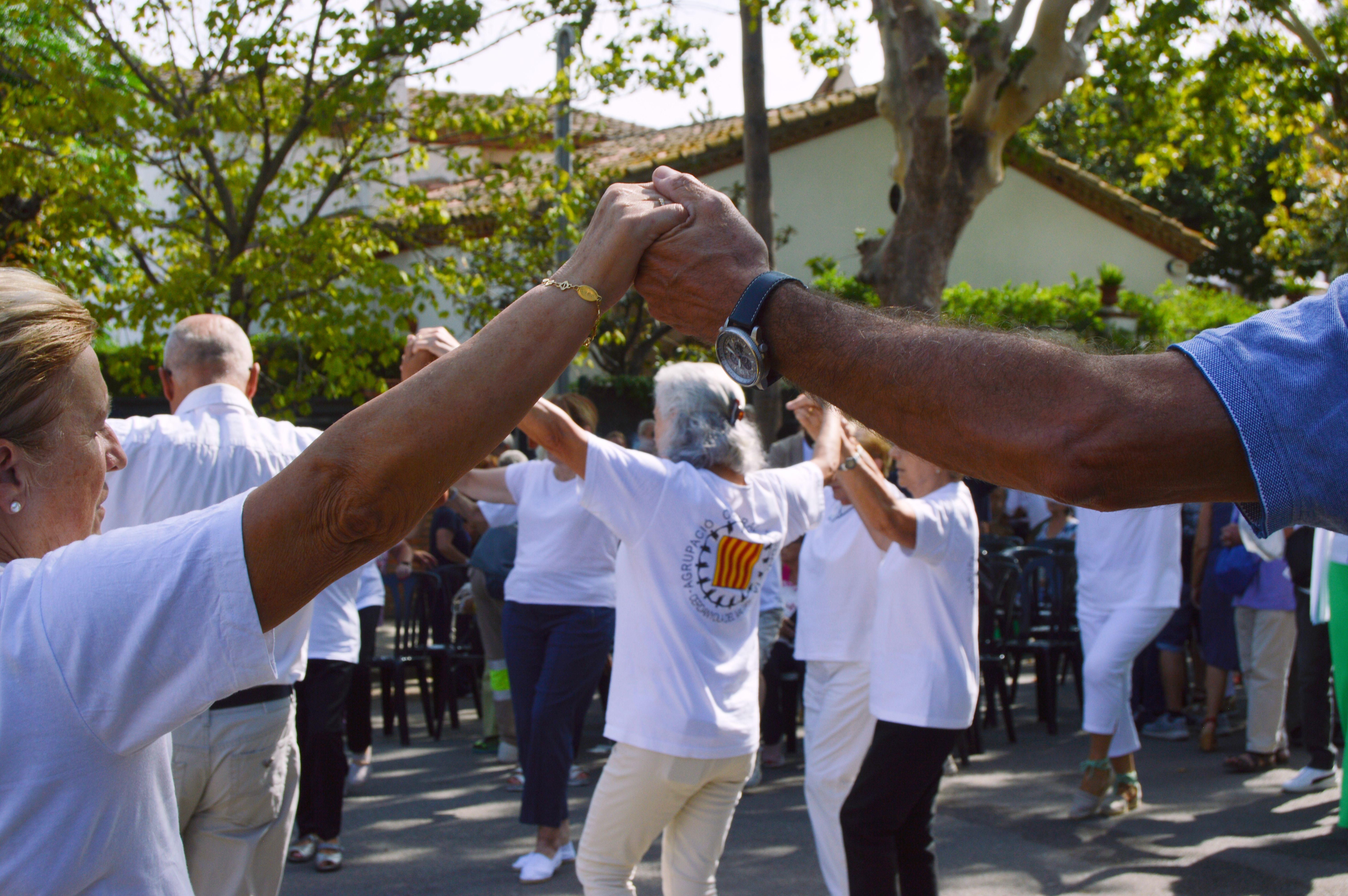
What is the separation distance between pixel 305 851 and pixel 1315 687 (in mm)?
5351

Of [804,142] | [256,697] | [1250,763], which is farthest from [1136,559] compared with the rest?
[804,142]

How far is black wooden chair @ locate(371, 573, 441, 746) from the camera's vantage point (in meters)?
7.95

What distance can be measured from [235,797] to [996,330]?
8.52 feet

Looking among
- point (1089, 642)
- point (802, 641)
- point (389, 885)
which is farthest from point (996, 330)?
point (1089, 642)

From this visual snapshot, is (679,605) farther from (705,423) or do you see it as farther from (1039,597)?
(1039,597)

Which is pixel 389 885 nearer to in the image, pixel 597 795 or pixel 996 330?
pixel 597 795

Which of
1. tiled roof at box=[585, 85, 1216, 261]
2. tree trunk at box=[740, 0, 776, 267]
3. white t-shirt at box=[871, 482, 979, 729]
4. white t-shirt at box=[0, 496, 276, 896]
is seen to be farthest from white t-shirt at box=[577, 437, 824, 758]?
tiled roof at box=[585, 85, 1216, 261]

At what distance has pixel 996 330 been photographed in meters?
1.43

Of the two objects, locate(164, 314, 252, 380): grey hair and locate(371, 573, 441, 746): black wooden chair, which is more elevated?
locate(164, 314, 252, 380): grey hair

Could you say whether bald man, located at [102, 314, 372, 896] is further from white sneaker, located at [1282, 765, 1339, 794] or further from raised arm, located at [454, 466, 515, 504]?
white sneaker, located at [1282, 765, 1339, 794]

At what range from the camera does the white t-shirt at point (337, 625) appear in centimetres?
502

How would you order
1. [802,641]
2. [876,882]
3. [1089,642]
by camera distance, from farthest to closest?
[1089,642]
[802,641]
[876,882]

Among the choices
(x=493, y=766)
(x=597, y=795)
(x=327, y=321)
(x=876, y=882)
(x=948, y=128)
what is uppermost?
(x=948, y=128)

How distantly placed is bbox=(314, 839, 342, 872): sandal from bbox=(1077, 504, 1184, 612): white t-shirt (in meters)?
4.08
